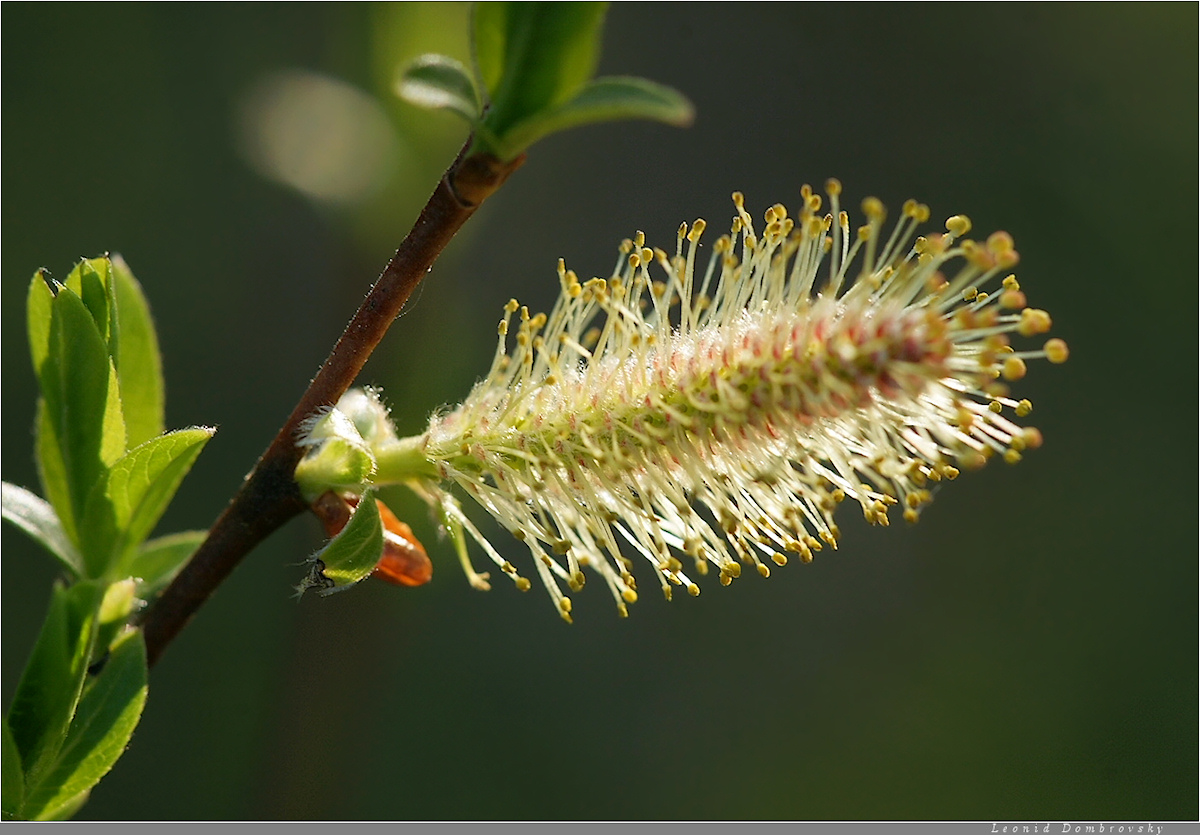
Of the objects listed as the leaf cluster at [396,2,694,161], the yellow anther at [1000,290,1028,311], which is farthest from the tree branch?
the yellow anther at [1000,290,1028,311]

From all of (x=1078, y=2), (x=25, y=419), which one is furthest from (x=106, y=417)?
(x=1078, y=2)

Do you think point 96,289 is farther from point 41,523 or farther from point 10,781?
point 10,781

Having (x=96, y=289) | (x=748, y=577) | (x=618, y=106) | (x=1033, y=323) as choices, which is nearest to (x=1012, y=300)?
(x=1033, y=323)

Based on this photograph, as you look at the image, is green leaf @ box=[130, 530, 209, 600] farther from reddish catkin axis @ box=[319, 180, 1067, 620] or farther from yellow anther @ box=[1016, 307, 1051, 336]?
yellow anther @ box=[1016, 307, 1051, 336]

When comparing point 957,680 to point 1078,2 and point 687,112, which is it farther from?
point 687,112

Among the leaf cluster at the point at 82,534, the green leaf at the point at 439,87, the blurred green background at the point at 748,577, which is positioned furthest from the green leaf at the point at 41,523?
the blurred green background at the point at 748,577

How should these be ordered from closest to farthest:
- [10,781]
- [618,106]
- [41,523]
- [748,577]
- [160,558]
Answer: [618,106] → [10,781] → [41,523] → [160,558] → [748,577]
